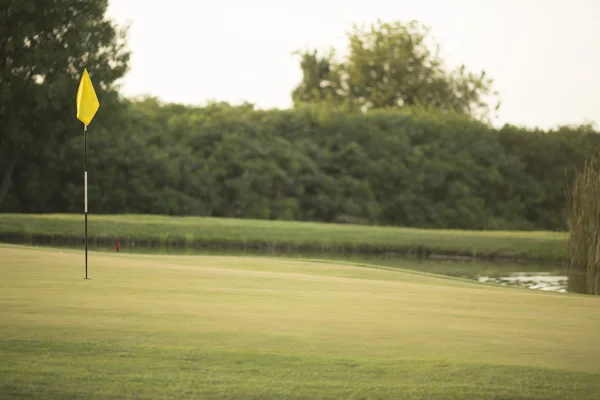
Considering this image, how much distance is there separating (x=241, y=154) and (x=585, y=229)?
742 inches

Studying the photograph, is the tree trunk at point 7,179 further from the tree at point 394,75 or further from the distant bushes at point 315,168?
the tree at point 394,75

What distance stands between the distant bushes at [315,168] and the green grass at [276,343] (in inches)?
1006

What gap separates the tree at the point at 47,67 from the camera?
31.8 metres

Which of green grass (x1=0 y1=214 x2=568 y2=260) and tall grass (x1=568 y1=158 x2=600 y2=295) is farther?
green grass (x1=0 y1=214 x2=568 y2=260)

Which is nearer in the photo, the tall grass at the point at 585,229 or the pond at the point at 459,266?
the pond at the point at 459,266

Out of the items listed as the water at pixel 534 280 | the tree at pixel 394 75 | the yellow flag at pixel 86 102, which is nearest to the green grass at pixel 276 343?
the yellow flag at pixel 86 102

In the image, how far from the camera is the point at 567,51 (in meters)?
41.1

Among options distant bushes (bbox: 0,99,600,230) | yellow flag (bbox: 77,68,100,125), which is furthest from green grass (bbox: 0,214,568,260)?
yellow flag (bbox: 77,68,100,125)

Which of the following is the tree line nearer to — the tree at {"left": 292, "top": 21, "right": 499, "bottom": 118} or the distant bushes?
the distant bushes

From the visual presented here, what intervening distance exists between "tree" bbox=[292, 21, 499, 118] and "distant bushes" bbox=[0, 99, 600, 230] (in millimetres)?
15433

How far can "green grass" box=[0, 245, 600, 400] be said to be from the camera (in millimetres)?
6281

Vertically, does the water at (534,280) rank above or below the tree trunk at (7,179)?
below

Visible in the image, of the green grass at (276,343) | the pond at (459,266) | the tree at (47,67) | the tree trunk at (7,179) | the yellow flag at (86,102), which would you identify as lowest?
the pond at (459,266)

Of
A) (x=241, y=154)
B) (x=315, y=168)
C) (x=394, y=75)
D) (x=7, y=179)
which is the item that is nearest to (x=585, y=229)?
(x=315, y=168)
